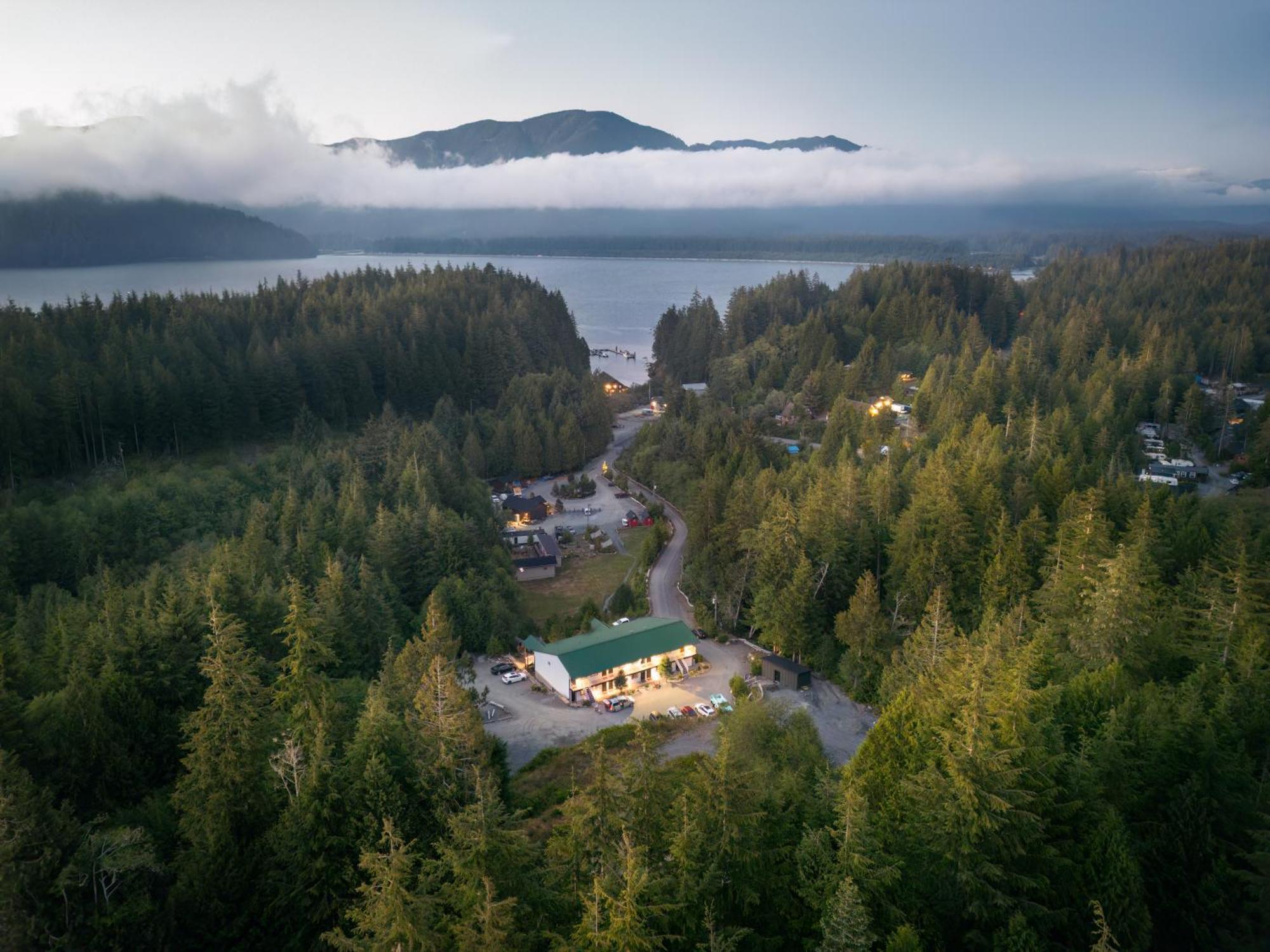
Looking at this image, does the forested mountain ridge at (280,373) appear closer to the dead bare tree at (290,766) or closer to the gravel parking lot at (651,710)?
the gravel parking lot at (651,710)

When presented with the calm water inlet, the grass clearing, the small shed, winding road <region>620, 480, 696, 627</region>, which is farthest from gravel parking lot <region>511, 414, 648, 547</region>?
the calm water inlet

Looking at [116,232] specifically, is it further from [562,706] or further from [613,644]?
[562,706]

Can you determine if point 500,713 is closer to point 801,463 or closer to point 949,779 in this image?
point 949,779

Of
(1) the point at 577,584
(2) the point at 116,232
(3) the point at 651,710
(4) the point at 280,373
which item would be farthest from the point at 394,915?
(2) the point at 116,232

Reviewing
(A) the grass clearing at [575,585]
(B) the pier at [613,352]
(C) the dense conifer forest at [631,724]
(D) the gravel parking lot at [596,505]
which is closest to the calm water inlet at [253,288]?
(B) the pier at [613,352]

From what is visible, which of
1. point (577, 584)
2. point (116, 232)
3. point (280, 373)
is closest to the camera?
point (577, 584)

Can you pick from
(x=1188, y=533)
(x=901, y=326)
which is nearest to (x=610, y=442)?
(x=901, y=326)

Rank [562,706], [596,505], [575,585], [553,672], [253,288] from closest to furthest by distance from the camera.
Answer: [562,706] < [553,672] < [575,585] < [596,505] < [253,288]
